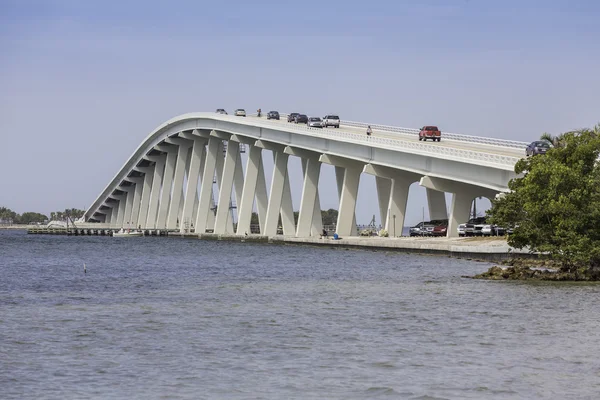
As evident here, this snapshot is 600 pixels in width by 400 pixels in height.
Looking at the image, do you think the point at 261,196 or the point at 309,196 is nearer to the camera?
the point at 309,196

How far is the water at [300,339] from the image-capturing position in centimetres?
1828

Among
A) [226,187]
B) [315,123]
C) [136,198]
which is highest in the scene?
[315,123]

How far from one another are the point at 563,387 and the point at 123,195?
179 m

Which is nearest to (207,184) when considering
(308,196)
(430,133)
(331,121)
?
(331,121)

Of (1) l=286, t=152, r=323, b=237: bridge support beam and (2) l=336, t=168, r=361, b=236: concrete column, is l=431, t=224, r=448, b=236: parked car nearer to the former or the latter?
(2) l=336, t=168, r=361, b=236: concrete column

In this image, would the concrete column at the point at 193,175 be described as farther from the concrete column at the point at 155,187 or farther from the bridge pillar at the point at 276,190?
the bridge pillar at the point at 276,190

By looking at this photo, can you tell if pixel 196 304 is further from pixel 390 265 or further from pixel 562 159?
pixel 390 265

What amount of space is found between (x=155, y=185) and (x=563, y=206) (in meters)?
119

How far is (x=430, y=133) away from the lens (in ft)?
262

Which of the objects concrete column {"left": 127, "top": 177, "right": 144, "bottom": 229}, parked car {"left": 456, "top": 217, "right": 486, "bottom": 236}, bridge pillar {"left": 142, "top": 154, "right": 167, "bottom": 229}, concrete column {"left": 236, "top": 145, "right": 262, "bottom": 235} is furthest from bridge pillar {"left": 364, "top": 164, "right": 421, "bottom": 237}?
concrete column {"left": 127, "top": 177, "right": 144, "bottom": 229}

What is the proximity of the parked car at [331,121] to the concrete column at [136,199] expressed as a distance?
258ft

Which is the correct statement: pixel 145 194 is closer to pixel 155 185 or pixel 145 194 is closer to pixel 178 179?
pixel 155 185

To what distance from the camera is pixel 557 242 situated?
141 ft

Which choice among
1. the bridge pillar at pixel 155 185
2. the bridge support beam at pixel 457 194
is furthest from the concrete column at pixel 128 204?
the bridge support beam at pixel 457 194
